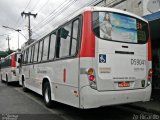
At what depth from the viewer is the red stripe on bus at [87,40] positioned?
587cm

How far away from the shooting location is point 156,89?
40.3ft

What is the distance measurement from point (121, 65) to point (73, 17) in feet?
6.32

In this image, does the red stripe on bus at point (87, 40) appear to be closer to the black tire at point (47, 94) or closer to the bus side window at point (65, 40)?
the bus side window at point (65, 40)

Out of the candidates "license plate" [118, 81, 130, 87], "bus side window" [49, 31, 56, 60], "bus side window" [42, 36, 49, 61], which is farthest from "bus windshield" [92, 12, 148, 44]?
"bus side window" [42, 36, 49, 61]

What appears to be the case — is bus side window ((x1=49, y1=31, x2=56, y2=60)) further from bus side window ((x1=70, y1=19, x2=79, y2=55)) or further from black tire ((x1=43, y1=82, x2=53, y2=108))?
bus side window ((x1=70, y1=19, x2=79, y2=55))

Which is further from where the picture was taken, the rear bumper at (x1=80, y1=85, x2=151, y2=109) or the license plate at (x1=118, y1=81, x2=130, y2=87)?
the license plate at (x1=118, y1=81, x2=130, y2=87)

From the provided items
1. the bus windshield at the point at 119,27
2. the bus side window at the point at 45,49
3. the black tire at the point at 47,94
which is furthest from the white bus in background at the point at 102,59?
the bus side window at the point at 45,49

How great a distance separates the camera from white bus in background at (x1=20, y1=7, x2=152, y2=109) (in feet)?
19.3

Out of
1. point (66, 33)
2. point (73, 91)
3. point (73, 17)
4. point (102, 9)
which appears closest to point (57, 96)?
point (73, 91)

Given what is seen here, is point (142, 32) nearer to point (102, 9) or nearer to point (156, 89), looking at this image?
point (102, 9)

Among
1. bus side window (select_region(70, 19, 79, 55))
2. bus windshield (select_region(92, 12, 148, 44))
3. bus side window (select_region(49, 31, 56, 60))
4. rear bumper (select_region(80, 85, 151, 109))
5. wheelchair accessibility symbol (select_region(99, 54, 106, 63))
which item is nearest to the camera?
rear bumper (select_region(80, 85, 151, 109))

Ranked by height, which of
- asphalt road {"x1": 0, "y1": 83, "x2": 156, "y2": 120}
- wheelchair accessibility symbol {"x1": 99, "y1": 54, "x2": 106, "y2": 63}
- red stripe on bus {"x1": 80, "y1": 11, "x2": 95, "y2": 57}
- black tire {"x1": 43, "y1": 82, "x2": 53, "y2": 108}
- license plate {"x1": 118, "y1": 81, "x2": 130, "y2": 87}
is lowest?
asphalt road {"x1": 0, "y1": 83, "x2": 156, "y2": 120}

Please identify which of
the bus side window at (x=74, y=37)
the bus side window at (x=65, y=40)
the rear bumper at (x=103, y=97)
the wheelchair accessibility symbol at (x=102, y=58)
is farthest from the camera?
the bus side window at (x=65, y=40)

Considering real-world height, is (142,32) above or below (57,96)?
above
